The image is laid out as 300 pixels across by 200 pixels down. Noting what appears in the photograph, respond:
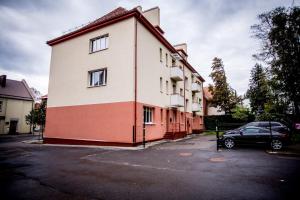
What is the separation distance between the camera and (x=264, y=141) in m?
12.0

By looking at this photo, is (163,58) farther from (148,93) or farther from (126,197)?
(126,197)

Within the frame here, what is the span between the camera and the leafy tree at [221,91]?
1426 inches

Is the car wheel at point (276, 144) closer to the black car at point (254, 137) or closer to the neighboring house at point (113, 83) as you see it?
the black car at point (254, 137)

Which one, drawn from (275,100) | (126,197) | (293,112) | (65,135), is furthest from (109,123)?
(293,112)

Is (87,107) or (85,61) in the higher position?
(85,61)

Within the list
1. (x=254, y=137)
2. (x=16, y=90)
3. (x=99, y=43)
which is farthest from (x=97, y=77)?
(x=16, y=90)

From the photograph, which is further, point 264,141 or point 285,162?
point 264,141

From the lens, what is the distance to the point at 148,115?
17562mm

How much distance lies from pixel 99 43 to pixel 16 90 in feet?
94.3

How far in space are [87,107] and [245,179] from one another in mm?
13655

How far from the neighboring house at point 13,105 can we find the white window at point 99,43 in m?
25.4

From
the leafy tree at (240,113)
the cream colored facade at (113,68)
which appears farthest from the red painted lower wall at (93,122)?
the leafy tree at (240,113)

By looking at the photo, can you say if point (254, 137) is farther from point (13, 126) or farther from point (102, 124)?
point (13, 126)

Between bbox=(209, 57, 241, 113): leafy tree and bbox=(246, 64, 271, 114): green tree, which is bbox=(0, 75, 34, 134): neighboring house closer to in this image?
bbox=(209, 57, 241, 113): leafy tree
